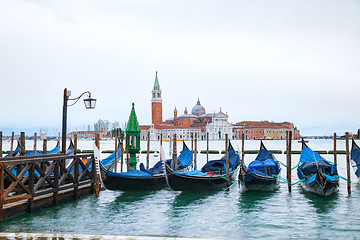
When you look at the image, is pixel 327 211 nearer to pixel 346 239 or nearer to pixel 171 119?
pixel 346 239

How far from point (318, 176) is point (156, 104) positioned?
6912 cm

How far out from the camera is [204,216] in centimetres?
605

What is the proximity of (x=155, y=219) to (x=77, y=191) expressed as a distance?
84.0 inches

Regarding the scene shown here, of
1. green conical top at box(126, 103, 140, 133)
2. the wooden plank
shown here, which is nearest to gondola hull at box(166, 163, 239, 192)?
the wooden plank

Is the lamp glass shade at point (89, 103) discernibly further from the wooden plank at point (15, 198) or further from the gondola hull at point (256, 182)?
the gondola hull at point (256, 182)

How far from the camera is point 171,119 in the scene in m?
87.0

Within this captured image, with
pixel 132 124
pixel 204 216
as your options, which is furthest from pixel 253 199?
pixel 132 124

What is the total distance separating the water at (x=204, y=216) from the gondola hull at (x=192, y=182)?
0.17m

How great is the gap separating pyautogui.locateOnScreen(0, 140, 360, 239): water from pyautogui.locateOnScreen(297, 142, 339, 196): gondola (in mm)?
186

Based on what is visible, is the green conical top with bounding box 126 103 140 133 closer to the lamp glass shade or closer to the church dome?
the lamp glass shade

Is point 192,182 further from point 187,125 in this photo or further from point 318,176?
point 187,125

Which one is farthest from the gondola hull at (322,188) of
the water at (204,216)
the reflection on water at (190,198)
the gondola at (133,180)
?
the gondola at (133,180)

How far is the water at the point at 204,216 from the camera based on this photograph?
4.99 m

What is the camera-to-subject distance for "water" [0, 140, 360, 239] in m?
4.99
